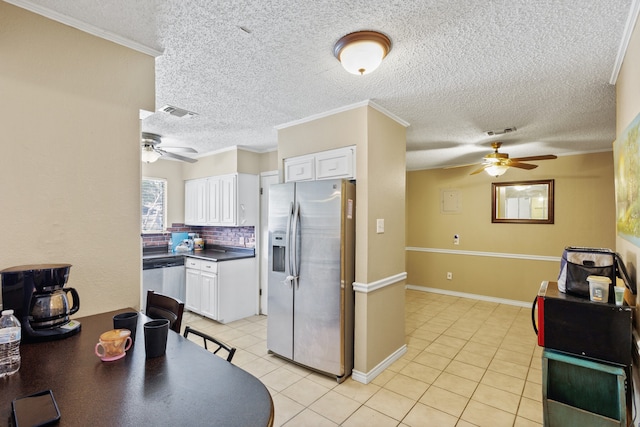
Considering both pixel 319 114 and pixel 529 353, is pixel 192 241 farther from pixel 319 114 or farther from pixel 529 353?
pixel 529 353

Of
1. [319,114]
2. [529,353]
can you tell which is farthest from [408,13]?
[529,353]

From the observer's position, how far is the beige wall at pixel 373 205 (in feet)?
8.95

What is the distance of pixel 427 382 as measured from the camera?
2738mm

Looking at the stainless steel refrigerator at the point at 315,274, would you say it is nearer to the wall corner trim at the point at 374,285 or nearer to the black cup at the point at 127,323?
the wall corner trim at the point at 374,285

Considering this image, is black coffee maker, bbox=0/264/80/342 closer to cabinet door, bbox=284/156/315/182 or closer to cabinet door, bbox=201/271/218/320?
cabinet door, bbox=284/156/315/182

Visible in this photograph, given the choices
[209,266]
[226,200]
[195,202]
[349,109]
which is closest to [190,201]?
[195,202]

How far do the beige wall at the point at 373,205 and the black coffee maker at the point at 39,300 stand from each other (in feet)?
6.61

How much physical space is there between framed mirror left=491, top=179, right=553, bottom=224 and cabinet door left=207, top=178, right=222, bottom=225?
4.44 metres

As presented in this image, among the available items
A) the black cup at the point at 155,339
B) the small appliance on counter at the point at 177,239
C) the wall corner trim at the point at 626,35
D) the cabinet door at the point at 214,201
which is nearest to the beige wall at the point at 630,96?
the wall corner trim at the point at 626,35

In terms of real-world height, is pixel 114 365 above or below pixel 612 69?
below

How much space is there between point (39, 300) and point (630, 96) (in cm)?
305

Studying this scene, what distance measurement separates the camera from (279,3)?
1432 mm

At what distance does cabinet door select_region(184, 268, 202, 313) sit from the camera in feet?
14.6

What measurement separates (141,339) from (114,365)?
21cm
